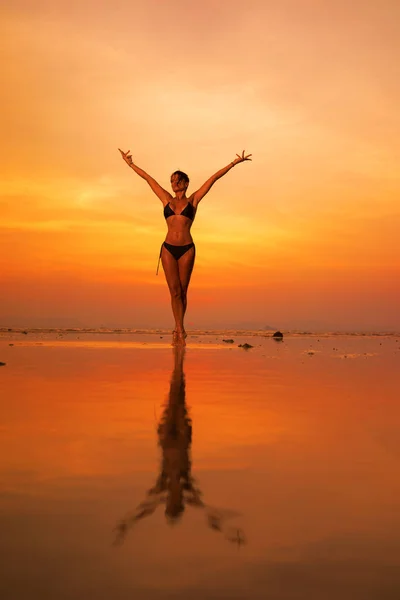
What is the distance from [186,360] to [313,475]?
909cm

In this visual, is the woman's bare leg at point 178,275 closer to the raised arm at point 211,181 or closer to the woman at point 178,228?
the woman at point 178,228

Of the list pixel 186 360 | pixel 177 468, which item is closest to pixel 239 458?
pixel 177 468

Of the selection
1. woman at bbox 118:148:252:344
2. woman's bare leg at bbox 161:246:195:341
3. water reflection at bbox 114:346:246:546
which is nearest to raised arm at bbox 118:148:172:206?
woman at bbox 118:148:252:344

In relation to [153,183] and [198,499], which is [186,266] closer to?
[153,183]

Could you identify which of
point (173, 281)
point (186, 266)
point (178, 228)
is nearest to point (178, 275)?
point (173, 281)

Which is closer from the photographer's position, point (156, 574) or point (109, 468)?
point (156, 574)

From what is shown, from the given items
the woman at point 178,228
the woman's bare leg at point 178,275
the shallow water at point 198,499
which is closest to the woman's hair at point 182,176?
the woman at point 178,228

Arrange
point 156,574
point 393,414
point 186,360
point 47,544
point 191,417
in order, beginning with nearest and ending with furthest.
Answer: point 156,574
point 47,544
point 191,417
point 393,414
point 186,360

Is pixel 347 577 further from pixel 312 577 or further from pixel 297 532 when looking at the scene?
pixel 297 532

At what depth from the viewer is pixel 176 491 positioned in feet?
9.11

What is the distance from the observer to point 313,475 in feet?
10.2

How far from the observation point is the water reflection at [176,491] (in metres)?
2.25

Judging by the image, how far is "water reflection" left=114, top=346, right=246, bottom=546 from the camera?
2252mm

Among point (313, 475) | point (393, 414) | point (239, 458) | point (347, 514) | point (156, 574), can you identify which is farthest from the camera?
point (393, 414)
